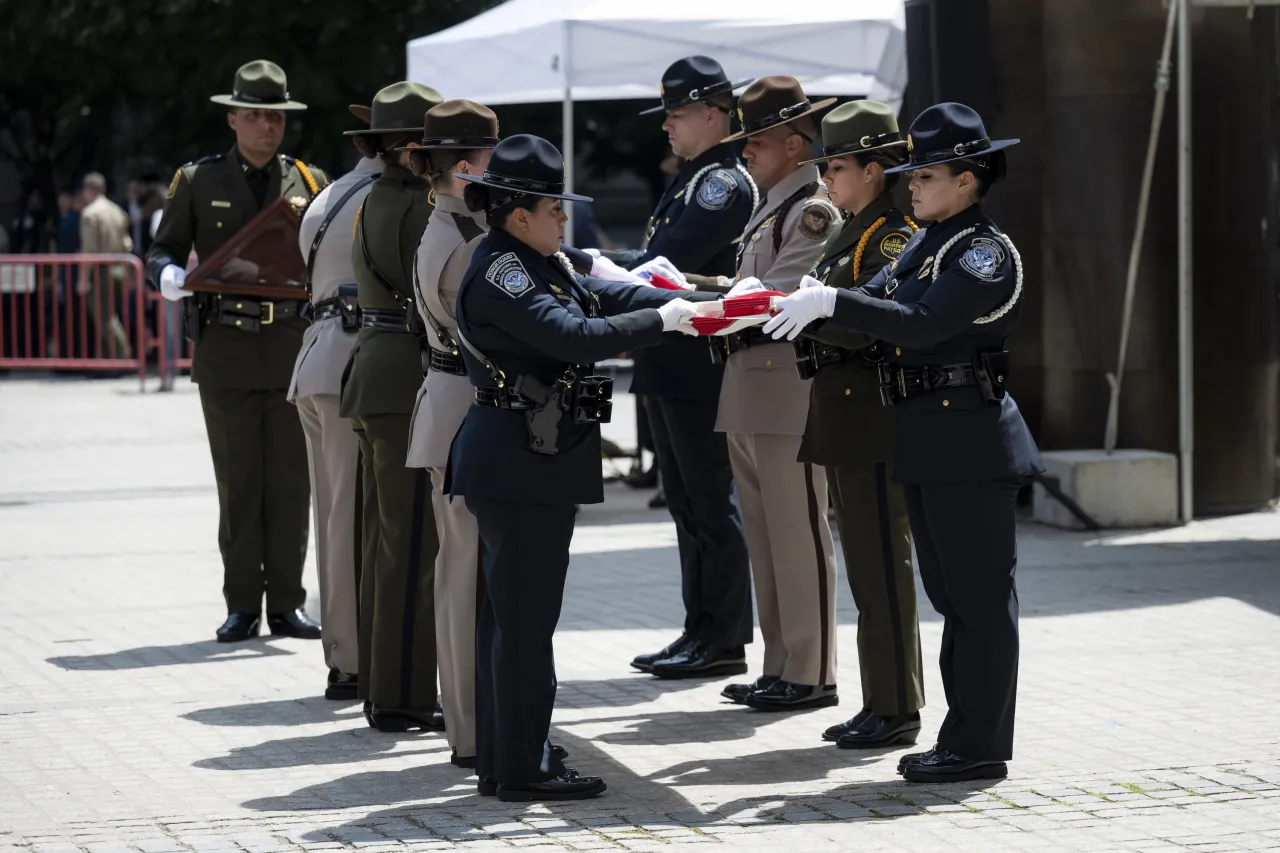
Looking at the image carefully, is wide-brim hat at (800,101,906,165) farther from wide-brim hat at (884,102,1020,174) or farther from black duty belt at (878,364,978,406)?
black duty belt at (878,364,978,406)

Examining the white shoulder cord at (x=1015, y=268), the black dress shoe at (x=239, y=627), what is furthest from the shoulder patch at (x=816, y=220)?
the black dress shoe at (x=239, y=627)

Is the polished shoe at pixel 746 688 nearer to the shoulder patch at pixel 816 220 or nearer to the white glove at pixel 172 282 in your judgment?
the shoulder patch at pixel 816 220

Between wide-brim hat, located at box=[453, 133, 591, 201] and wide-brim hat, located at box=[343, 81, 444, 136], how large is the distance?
1308 mm

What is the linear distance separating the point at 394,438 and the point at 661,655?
163 cm

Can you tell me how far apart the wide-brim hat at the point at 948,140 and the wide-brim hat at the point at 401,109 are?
5.91ft

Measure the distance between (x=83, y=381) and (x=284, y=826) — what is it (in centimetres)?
1692

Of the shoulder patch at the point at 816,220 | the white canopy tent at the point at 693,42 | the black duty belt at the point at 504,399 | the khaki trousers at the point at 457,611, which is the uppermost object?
the white canopy tent at the point at 693,42

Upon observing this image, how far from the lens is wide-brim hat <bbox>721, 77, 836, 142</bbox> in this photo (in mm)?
7176

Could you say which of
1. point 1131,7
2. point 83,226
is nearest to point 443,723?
point 1131,7

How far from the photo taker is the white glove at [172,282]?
8.33 metres

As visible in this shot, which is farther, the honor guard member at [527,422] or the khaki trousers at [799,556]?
the khaki trousers at [799,556]

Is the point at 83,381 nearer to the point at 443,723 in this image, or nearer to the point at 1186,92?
the point at 1186,92

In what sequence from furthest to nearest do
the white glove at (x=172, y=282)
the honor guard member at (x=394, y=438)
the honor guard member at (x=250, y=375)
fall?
the honor guard member at (x=250, y=375) < the white glove at (x=172, y=282) < the honor guard member at (x=394, y=438)

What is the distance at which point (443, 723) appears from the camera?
6797mm
